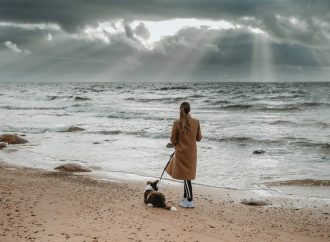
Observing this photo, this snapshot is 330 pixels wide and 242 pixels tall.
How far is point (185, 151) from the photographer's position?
302 inches

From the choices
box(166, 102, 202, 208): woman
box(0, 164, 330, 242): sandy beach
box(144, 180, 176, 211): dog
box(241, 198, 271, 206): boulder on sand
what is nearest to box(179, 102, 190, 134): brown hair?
box(166, 102, 202, 208): woman

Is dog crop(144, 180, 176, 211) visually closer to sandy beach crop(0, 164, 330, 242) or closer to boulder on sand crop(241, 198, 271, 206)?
sandy beach crop(0, 164, 330, 242)

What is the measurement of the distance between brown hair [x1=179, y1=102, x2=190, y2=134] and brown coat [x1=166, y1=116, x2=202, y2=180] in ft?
0.23

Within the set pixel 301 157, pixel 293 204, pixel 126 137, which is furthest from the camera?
pixel 126 137

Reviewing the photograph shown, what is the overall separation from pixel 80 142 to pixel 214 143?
5431 mm

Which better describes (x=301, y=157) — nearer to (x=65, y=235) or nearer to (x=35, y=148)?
(x=35, y=148)

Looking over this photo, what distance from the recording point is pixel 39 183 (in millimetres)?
8867

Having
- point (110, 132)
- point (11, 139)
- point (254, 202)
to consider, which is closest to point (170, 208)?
point (254, 202)

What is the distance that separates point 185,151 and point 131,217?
1672 mm

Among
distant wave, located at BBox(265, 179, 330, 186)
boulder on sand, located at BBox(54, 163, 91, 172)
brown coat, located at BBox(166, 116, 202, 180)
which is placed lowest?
distant wave, located at BBox(265, 179, 330, 186)

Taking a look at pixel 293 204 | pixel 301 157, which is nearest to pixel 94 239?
pixel 293 204

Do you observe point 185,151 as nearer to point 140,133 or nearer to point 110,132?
point 140,133

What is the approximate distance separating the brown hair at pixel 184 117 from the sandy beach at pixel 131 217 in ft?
4.72

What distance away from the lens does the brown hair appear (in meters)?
7.42
